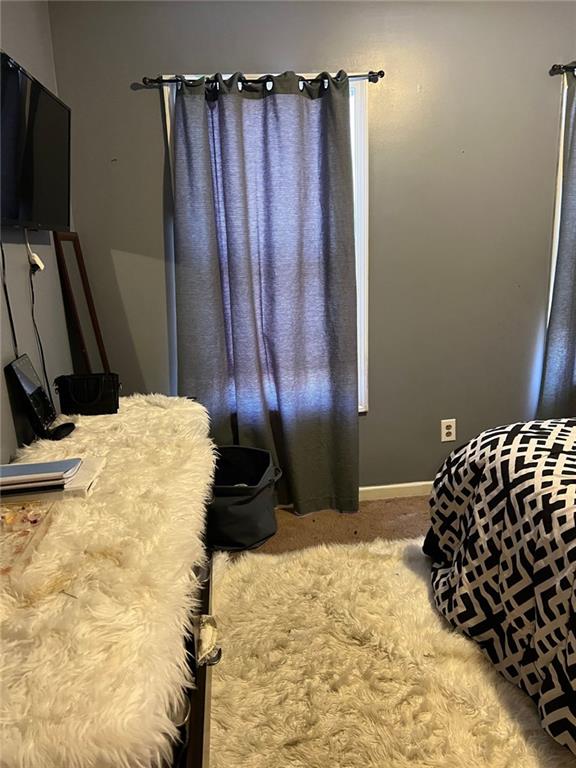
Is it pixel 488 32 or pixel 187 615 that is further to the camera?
pixel 488 32

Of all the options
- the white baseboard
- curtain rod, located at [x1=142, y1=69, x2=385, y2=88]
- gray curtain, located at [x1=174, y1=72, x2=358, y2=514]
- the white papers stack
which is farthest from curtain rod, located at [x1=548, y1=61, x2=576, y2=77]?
the white papers stack

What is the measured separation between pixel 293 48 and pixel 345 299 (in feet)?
3.46

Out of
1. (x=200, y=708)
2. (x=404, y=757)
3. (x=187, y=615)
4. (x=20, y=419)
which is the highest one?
(x=20, y=419)

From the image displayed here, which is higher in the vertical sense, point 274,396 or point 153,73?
point 153,73

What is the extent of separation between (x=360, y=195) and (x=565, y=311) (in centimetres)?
112

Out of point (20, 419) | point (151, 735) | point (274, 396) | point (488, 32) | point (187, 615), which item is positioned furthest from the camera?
point (274, 396)

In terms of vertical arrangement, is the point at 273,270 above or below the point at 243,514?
above

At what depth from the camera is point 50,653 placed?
32.1 inches

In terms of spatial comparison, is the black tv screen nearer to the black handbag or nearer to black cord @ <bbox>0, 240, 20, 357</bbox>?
black cord @ <bbox>0, 240, 20, 357</bbox>

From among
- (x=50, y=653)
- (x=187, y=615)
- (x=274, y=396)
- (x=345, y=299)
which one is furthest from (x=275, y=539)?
(x=50, y=653)

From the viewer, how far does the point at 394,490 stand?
279 cm

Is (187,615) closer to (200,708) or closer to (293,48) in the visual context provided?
(200,708)

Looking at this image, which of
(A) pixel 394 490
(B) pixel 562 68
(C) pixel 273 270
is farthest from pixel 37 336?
(B) pixel 562 68

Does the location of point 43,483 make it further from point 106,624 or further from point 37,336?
point 37,336
